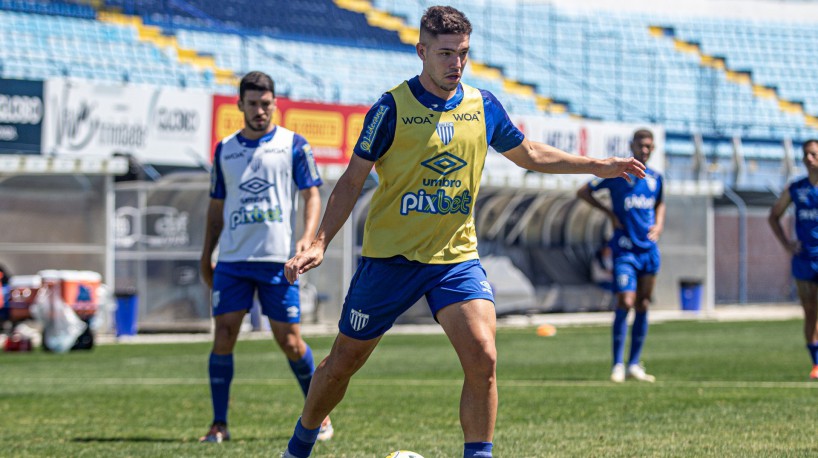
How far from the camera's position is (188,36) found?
3234 centimetres

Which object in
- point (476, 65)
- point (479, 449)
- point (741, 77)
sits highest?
point (741, 77)

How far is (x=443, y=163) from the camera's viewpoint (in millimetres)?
5730

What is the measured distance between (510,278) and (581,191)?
1639cm

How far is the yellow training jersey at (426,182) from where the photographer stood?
571 centimetres

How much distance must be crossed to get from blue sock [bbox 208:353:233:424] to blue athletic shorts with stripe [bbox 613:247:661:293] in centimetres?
536

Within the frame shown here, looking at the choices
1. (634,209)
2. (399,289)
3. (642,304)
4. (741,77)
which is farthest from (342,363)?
(741,77)

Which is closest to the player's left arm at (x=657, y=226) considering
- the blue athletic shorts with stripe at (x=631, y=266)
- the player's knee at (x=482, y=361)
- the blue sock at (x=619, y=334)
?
the blue athletic shorts with stripe at (x=631, y=266)

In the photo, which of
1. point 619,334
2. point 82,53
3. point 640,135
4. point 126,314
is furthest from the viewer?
point 82,53

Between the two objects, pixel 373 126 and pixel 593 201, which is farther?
pixel 593 201

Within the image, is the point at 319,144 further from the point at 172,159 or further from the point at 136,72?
the point at 136,72

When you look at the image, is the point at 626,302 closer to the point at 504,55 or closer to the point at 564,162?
the point at 564,162

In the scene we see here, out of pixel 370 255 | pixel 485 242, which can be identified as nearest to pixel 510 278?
pixel 485 242

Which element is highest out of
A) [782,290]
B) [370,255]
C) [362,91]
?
[362,91]

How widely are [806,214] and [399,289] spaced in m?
8.24
